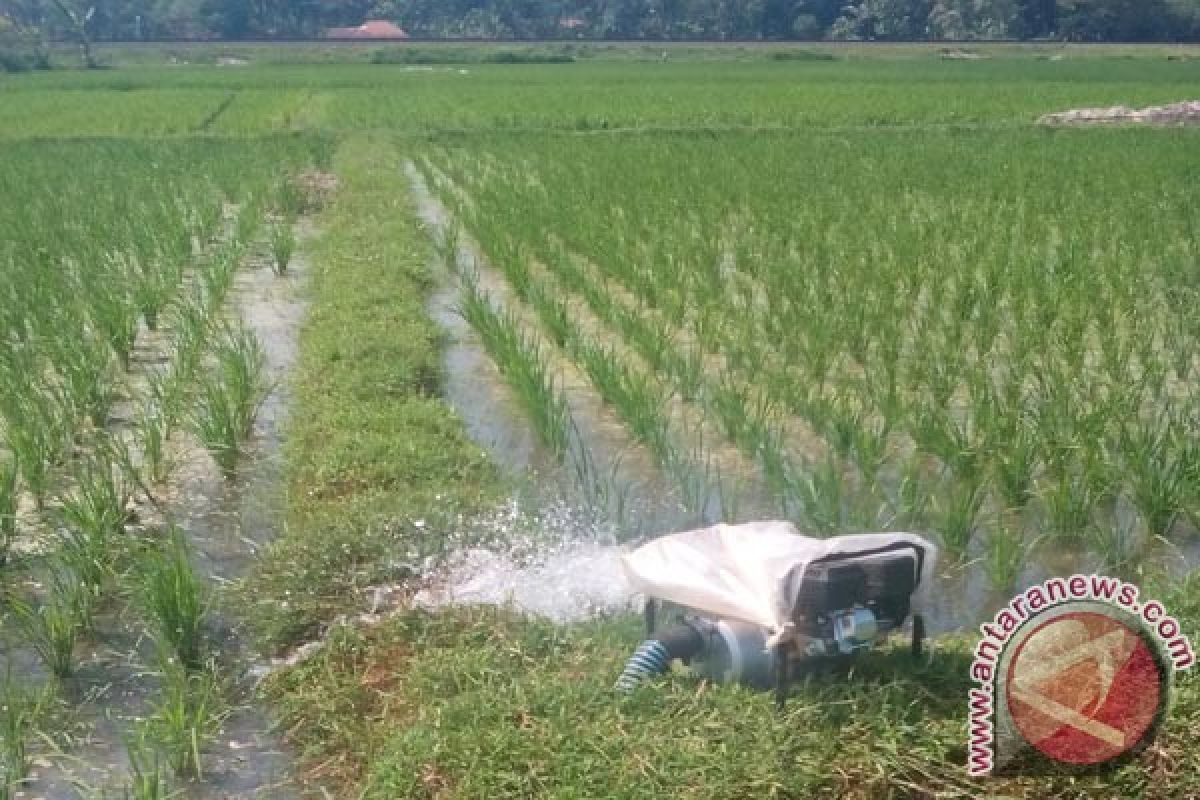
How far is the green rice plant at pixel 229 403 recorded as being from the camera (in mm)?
4448

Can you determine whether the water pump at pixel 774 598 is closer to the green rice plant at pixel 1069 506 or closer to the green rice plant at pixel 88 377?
→ the green rice plant at pixel 1069 506

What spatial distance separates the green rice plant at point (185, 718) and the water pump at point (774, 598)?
35.4 inches

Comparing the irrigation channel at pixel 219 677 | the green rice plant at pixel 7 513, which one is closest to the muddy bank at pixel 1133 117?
the irrigation channel at pixel 219 677

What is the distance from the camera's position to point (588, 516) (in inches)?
151

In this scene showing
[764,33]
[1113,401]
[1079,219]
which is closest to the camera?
[1113,401]

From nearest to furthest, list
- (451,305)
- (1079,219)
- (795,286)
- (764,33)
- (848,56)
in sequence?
(795,286) → (451,305) → (1079,219) → (848,56) → (764,33)

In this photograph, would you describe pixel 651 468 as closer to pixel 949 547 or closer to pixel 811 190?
pixel 949 547

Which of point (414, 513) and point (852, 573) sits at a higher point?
point (852, 573)

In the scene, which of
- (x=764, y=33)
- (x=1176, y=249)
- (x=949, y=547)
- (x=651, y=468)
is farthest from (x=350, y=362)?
(x=764, y=33)

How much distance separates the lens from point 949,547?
357 cm

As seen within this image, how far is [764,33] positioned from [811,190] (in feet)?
154

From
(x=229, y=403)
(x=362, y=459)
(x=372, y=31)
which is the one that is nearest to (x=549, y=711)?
(x=362, y=459)

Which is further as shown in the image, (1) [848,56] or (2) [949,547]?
(1) [848,56]

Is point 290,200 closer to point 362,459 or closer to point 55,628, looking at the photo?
point 362,459
